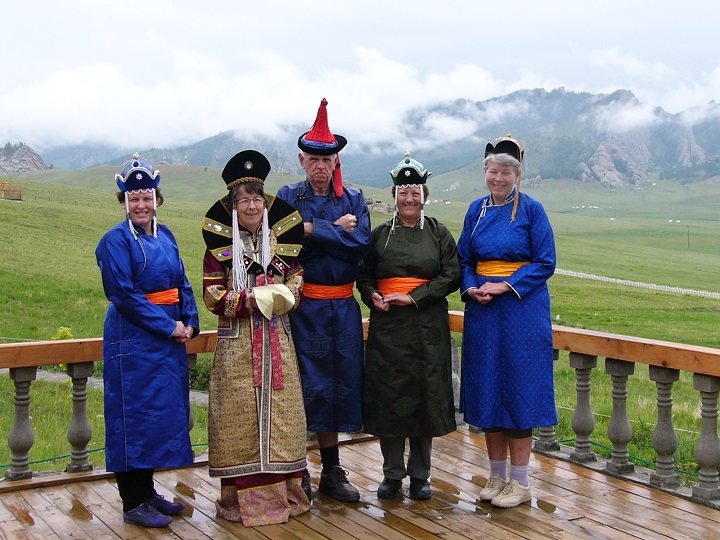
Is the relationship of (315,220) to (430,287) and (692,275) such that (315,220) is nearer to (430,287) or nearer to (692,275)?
(430,287)

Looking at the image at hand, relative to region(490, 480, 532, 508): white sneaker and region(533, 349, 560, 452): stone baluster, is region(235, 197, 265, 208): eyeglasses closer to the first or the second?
region(490, 480, 532, 508): white sneaker

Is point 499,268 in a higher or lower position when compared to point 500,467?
higher

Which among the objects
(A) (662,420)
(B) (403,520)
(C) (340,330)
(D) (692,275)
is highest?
(C) (340,330)

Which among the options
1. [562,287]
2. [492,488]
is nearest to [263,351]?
[492,488]

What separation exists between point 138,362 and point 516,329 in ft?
6.07

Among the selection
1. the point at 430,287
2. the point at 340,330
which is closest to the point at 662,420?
the point at 430,287

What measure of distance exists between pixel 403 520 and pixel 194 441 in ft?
13.4

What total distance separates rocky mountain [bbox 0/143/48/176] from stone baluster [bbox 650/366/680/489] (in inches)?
7429

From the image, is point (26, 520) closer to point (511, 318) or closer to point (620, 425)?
point (511, 318)

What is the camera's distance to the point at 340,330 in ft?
13.4

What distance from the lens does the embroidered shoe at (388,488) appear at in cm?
408

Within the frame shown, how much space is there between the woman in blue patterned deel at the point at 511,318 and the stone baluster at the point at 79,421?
2.06 meters

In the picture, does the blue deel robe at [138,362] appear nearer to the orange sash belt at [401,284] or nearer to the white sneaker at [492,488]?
the orange sash belt at [401,284]

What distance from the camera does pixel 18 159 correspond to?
18450 cm
